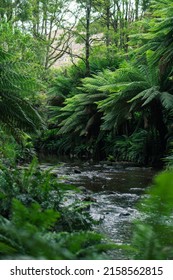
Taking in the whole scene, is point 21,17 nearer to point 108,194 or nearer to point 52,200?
point 108,194

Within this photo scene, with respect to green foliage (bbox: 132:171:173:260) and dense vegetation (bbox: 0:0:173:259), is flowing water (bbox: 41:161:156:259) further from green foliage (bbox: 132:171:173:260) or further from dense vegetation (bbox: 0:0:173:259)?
green foliage (bbox: 132:171:173:260)

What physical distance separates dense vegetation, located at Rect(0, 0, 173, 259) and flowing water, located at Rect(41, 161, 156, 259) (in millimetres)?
302

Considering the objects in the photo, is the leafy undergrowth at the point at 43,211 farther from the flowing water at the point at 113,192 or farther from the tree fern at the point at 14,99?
the tree fern at the point at 14,99

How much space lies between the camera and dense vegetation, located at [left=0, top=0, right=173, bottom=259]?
1.24 meters

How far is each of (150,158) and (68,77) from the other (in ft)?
23.0

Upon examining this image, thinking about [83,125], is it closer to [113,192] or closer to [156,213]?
[113,192]

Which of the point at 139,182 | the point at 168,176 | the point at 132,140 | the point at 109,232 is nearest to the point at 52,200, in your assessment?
the point at 109,232

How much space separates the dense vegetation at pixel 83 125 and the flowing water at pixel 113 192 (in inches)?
11.9

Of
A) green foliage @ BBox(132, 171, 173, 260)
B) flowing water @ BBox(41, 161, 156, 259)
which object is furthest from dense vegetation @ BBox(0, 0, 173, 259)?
flowing water @ BBox(41, 161, 156, 259)

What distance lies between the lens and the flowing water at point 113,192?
3.33 meters

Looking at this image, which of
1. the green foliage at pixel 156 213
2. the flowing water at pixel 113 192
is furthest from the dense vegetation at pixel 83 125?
the flowing water at pixel 113 192

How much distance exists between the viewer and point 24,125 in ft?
12.1

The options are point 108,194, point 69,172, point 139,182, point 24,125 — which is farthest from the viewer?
point 69,172
